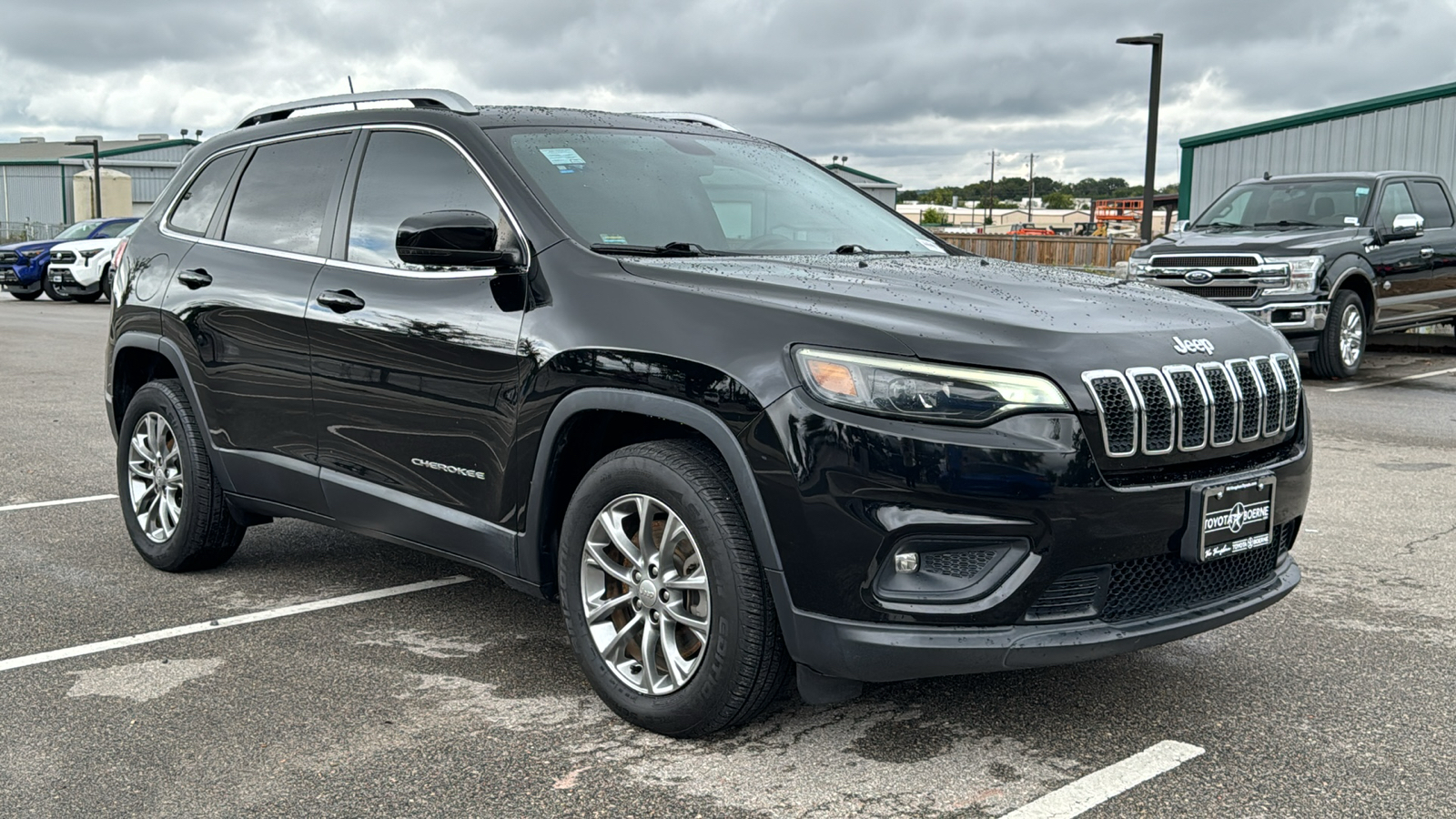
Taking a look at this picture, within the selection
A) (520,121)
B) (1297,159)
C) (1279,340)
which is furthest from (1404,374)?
(1297,159)

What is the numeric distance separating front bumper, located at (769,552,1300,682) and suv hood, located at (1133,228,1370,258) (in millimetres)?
10303

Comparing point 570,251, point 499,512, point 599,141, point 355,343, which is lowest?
point 499,512

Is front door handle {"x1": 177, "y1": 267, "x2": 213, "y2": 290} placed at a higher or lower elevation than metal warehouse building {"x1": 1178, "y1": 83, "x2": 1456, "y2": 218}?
lower

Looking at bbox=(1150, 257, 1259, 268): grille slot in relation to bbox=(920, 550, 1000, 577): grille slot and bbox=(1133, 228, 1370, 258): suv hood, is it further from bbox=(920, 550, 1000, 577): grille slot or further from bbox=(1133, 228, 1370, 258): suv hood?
bbox=(920, 550, 1000, 577): grille slot

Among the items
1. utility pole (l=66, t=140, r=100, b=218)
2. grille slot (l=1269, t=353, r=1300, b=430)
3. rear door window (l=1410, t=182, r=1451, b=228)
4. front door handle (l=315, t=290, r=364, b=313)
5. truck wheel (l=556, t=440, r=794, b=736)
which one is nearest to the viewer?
truck wheel (l=556, t=440, r=794, b=736)

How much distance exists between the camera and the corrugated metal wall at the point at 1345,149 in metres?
23.7

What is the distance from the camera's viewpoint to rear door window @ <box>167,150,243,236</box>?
5.46 m

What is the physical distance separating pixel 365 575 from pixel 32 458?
383 cm

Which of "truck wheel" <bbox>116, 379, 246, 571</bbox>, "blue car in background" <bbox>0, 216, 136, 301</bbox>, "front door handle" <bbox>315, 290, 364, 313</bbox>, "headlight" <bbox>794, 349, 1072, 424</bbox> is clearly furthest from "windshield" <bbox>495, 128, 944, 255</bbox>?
"blue car in background" <bbox>0, 216, 136, 301</bbox>

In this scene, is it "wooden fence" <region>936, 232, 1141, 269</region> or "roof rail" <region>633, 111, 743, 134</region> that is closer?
"roof rail" <region>633, 111, 743, 134</region>

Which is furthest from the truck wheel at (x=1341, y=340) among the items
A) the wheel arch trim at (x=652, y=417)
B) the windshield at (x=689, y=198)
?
the wheel arch trim at (x=652, y=417)

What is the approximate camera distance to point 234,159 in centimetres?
548

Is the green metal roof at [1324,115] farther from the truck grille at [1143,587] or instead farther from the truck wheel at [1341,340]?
the truck grille at [1143,587]

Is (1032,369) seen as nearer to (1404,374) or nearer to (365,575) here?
(365,575)
